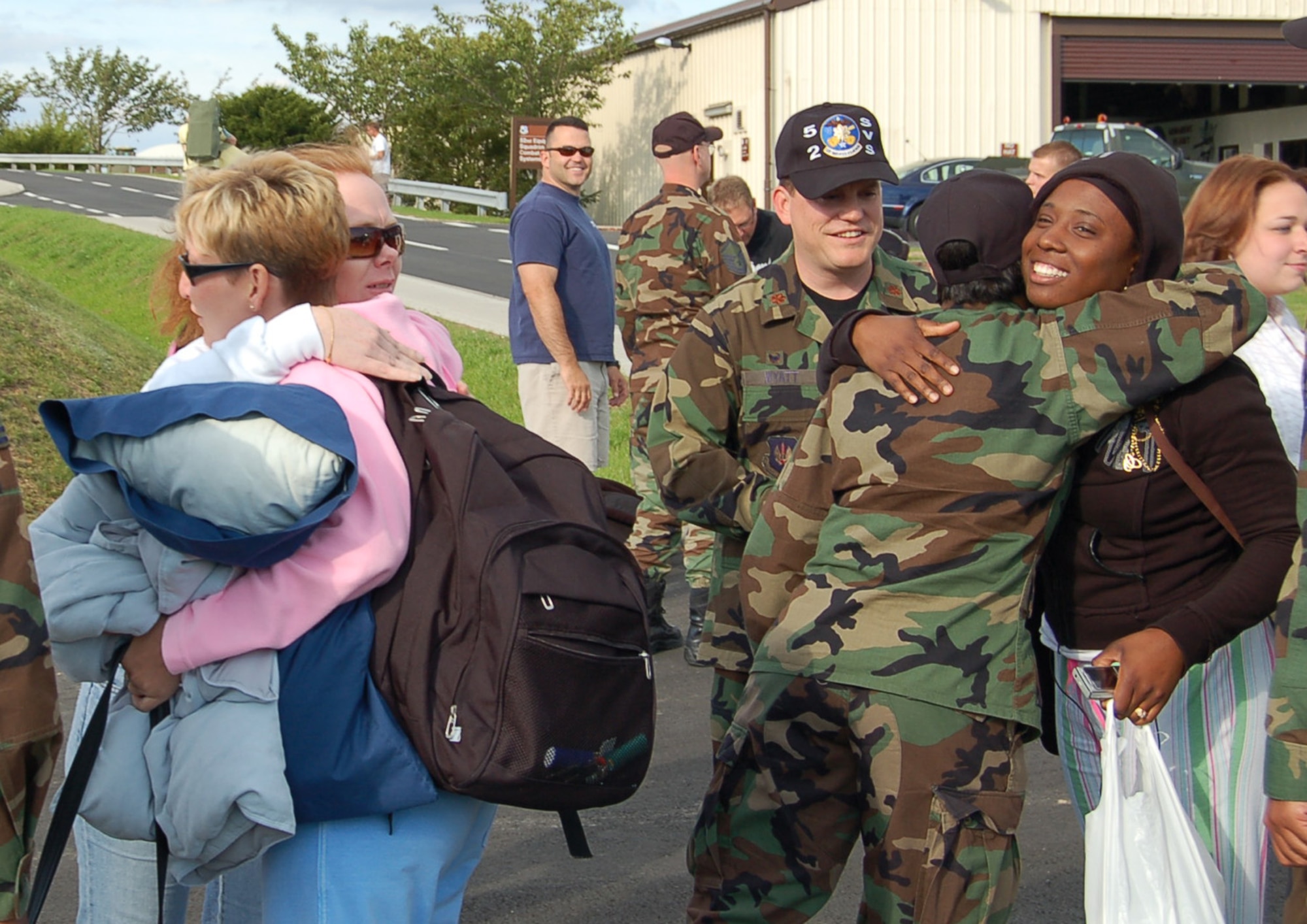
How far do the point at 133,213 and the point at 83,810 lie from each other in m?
26.7

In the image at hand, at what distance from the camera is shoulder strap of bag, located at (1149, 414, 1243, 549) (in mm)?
2549

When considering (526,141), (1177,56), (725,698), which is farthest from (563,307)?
(1177,56)

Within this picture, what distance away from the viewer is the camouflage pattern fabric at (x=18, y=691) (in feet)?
5.50

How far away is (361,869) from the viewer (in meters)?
2.09

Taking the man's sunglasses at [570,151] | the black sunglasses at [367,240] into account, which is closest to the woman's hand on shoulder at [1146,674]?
the black sunglasses at [367,240]

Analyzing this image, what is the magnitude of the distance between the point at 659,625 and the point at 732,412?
9.67ft

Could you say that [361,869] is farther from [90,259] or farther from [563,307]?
[90,259]

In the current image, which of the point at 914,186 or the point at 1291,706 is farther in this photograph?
the point at 914,186

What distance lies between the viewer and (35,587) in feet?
5.65

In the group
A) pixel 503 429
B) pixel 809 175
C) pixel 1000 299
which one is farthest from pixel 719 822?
pixel 809 175

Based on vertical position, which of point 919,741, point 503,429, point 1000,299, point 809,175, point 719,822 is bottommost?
point 719,822

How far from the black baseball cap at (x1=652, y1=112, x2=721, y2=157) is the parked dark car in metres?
18.5

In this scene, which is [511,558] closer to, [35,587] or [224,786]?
[224,786]

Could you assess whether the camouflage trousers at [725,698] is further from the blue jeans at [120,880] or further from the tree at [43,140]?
the tree at [43,140]
